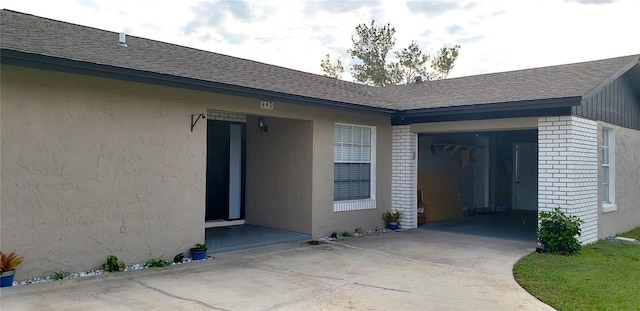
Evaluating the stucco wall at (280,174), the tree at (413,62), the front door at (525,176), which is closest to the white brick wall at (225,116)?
the stucco wall at (280,174)

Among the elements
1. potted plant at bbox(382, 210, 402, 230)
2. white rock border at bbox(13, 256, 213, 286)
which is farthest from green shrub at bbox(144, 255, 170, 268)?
potted plant at bbox(382, 210, 402, 230)

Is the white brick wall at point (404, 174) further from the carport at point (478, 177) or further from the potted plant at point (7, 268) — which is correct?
the potted plant at point (7, 268)

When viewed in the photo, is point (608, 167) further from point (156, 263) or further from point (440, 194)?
point (156, 263)

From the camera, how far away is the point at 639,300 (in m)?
5.01

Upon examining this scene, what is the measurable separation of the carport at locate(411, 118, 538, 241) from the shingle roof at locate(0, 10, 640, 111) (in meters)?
0.86

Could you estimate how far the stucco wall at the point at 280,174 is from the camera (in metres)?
9.09

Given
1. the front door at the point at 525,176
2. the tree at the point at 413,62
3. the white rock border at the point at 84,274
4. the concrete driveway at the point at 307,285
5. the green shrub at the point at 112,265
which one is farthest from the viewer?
the tree at the point at 413,62

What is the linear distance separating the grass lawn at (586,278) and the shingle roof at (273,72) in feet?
9.30

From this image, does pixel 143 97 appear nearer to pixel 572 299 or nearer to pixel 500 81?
pixel 572 299

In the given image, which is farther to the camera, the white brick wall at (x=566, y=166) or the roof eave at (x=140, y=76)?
the white brick wall at (x=566, y=166)

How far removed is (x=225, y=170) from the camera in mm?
10055

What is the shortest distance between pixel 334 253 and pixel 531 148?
1113cm

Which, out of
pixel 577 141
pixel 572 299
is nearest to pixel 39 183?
pixel 572 299

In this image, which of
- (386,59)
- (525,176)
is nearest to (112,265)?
(525,176)
